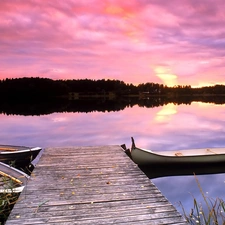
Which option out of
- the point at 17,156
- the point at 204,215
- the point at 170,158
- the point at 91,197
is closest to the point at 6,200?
the point at 91,197

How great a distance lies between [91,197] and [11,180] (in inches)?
82.5

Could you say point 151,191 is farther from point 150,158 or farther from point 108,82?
point 108,82

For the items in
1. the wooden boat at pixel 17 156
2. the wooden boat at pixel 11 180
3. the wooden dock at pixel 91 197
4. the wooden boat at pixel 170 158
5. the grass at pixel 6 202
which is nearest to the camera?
the wooden dock at pixel 91 197

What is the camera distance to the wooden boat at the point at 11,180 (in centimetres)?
498

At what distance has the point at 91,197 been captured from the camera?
4.22 metres

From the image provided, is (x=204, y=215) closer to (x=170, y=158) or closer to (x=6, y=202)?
(x=6, y=202)

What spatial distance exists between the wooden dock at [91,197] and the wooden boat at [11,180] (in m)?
0.29

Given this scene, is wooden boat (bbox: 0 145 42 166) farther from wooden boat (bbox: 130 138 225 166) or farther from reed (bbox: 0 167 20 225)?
wooden boat (bbox: 130 138 225 166)

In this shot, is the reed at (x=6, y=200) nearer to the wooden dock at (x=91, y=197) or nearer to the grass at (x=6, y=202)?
the grass at (x=6, y=202)

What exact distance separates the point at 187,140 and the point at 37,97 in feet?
263

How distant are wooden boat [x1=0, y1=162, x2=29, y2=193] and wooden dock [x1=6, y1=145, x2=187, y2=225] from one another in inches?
11.6

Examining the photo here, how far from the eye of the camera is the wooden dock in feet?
11.4

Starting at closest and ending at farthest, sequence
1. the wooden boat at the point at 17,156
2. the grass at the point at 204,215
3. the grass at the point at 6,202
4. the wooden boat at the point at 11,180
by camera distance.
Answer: the grass at the point at 204,215, the grass at the point at 6,202, the wooden boat at the point at 11,180, the wooden boat at the point at 17,156

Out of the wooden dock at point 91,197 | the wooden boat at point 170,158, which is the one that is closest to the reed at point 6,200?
the wooden dock at point 91,197
